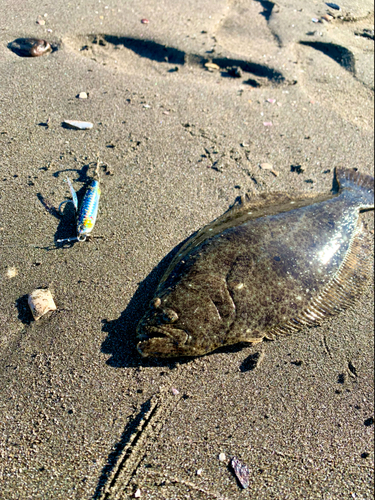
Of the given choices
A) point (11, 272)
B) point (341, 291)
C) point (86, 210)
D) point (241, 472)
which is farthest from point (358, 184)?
point (11, 272)

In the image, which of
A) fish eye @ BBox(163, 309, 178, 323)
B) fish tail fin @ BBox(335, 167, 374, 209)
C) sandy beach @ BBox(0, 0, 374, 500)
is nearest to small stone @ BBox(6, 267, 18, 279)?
sandy beach @ BBox(0, 0, 374, 500)

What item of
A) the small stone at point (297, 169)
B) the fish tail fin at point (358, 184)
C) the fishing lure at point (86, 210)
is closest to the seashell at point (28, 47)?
the fishing lure at point (86, 210)

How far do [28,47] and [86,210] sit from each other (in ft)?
7.08

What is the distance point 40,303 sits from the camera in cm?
251

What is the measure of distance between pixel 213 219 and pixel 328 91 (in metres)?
2.59

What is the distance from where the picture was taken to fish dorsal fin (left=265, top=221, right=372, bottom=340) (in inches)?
113

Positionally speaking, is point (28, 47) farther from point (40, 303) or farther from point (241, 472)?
point (241, 472)

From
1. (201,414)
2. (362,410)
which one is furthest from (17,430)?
(362,410)

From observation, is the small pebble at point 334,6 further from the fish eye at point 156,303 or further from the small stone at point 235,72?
the fish eye at point 156,303

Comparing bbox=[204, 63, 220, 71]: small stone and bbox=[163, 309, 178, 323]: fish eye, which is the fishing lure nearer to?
bbox=[163, 309, 178, 323]: fish eye

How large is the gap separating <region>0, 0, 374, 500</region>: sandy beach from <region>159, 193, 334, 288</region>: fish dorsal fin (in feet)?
0.36

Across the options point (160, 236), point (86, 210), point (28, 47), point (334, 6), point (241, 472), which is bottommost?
point (241, 472)

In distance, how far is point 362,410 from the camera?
2.75 metres

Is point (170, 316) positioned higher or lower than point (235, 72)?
lower
